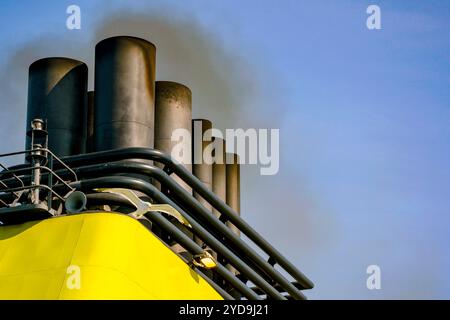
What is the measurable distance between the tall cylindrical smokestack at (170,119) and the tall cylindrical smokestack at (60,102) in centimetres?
226

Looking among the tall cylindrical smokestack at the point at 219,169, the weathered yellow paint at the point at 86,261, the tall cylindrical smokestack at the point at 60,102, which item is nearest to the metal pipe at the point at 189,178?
the tall cylindrical smokestack at the point at 60,102

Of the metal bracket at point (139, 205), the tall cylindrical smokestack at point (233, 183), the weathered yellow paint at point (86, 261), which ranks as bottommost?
the weathered yellow paint at point (86, 261)

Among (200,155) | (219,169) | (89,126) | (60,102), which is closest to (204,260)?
(60,102)

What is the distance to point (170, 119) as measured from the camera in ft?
74.6

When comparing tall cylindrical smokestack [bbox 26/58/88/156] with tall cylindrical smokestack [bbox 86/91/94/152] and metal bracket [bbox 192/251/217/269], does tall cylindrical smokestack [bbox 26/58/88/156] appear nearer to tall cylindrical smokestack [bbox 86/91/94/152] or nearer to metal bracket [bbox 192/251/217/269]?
tall cylindrical smokestack [bbox 86/91/94/152]

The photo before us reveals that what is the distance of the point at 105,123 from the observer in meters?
20.4

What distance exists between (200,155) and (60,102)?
7.05 metres

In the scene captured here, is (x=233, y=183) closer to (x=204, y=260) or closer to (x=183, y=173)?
(x=183, y=173)

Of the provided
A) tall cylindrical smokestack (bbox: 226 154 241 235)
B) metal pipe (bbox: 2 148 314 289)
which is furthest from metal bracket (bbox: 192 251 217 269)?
tall cylindrical smokestack (bbox: 226 154 241 235)

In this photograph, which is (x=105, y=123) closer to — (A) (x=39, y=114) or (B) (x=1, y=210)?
(A) (x=39, y=114)

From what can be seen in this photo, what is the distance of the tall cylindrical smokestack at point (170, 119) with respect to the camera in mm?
22656

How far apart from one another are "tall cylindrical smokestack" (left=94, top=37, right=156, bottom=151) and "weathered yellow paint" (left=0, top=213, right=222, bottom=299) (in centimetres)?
419

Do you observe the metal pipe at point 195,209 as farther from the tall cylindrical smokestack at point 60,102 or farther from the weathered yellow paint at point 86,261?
the tall cylindrical smokestack at point 60,102
